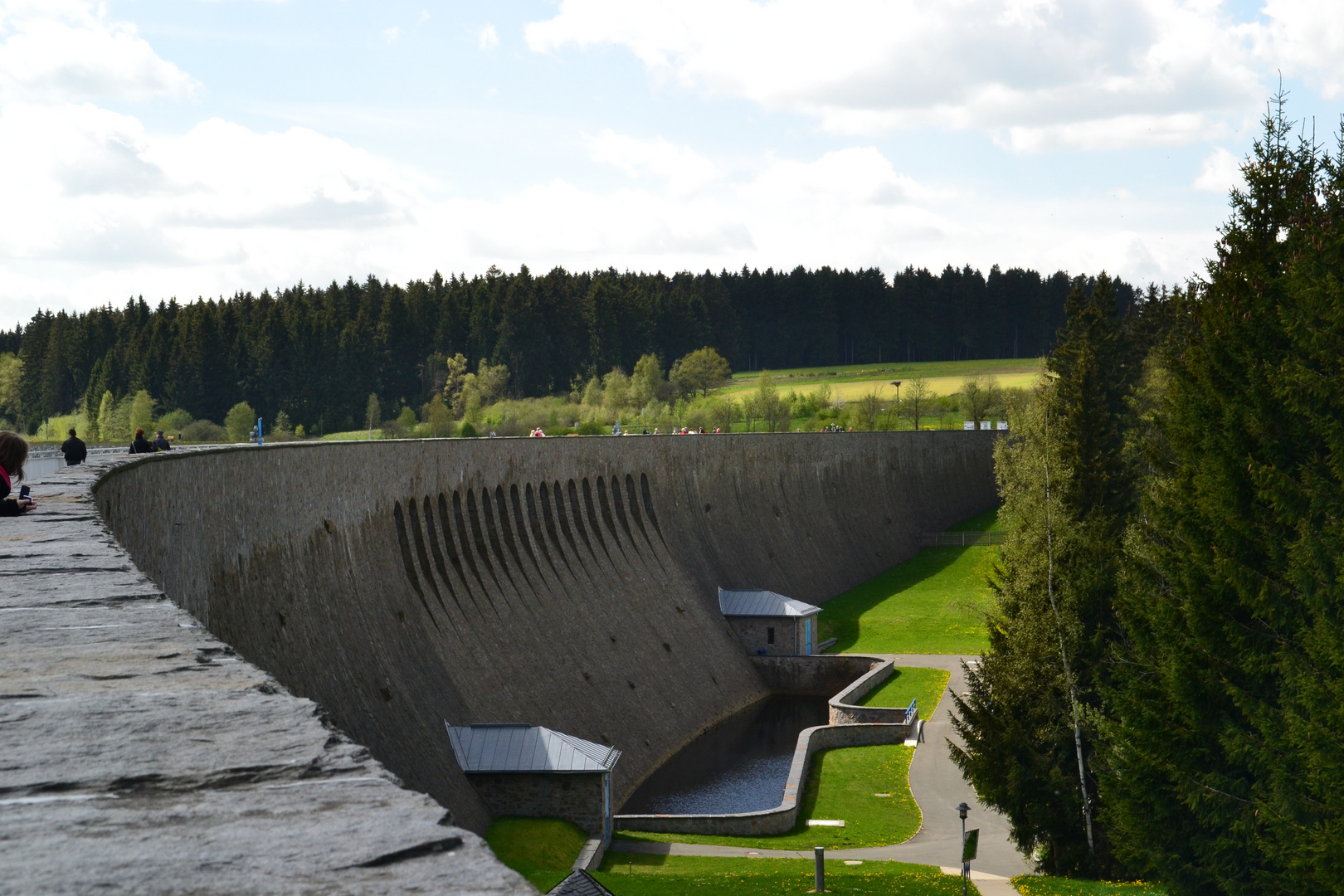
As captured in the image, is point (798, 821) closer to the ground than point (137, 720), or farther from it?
closer to the ground

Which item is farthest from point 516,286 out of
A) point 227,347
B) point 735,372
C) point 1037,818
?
point 1037,818

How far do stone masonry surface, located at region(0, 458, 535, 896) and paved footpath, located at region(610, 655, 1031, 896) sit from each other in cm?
2651

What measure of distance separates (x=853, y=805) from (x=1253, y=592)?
19975 millimetres

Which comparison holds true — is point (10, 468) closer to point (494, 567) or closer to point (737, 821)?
point (737, 821)

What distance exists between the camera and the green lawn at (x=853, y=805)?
35.3 meters

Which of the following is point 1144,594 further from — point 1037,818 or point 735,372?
point 735,372

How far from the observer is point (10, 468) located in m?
11.7

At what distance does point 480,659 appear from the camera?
37.9 metres

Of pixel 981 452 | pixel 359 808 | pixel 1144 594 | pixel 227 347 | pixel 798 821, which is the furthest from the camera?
pixel 227 347

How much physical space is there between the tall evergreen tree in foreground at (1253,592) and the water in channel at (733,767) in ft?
57.9

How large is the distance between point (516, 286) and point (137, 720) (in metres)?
125

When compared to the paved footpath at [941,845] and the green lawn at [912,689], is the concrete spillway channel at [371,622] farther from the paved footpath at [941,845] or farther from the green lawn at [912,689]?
the paved footpath at [941,845]

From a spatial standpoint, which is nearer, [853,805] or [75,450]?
[75,450]

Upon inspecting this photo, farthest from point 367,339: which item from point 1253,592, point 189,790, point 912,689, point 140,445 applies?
point 189,790
